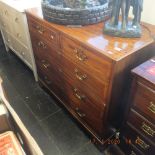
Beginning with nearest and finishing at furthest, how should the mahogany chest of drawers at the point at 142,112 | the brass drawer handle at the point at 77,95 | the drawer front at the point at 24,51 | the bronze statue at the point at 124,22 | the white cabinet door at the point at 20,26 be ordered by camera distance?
the mahogany chest of drawers at the point at 142,112 < the bronze statue at the point at 124,22 < the brass drawer handle at the point at 77,95 < the white cabinet door at the point at 20,26 < the drawer front at the point at 24,51

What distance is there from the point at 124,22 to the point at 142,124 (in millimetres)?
550

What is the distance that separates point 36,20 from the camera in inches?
51.9

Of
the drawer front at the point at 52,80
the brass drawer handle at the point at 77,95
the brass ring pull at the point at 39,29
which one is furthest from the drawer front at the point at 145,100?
the brass ring pull at the point at 39,29

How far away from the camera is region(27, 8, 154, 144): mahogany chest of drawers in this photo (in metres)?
0.90

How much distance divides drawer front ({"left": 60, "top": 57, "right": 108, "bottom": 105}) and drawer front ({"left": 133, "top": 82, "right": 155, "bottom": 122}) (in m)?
0.17

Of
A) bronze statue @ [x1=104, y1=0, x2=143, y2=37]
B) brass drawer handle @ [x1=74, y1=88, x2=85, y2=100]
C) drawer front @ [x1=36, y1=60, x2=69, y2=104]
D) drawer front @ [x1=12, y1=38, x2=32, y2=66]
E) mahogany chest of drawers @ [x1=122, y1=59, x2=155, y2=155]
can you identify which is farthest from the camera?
drawer front @ [x1=12, y1=38, x2=32, y2=66]

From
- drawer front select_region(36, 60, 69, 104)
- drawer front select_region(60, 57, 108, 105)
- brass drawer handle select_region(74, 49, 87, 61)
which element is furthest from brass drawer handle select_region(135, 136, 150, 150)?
drawer front select_region(36, 60, 69, 104)

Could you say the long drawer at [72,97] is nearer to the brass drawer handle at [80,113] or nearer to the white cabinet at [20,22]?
the brass drawer handle at [80,113]

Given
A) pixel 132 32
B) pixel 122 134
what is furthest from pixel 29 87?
pixel 132 32

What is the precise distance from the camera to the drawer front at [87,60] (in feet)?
2.95

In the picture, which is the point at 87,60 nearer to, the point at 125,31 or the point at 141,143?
the point at 125,31

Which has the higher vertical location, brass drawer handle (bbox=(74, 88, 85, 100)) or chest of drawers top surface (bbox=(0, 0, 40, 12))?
chest of drawers top surface (bbox=(0, 0, 40, 12))

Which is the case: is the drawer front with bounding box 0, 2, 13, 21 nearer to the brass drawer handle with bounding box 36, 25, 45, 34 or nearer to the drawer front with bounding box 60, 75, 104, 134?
the brass drawer handle with bounding box 36, 25, 45, 34

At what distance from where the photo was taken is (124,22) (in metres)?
0.96
